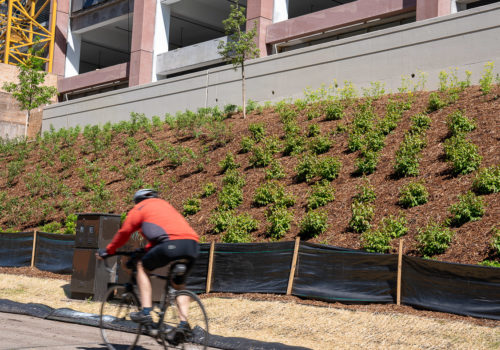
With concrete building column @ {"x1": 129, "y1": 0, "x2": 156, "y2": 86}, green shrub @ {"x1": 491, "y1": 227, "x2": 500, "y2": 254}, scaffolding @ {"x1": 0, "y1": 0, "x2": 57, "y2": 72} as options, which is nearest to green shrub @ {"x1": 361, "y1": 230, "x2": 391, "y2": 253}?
green shrub @ {"x1": 491, "y1": 227, "x2": 500, "y2": 254}

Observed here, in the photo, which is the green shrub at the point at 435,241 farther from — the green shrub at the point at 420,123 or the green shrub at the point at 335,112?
the green shrub at the point at 335,112

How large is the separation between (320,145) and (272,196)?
2.87 metres

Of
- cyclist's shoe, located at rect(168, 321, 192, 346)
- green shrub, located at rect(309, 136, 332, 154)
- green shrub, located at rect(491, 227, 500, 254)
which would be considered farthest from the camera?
green shrub, located at rect(309, 136, 332, 154)

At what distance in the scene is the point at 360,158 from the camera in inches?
667

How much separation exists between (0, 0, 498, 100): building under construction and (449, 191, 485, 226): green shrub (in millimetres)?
11296

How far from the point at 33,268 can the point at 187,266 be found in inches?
485

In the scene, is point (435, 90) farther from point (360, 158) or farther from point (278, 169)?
point (278, 169)

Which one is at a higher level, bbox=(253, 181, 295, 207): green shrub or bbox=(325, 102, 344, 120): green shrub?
bbox=(325, 102, 344, 120): green shrub

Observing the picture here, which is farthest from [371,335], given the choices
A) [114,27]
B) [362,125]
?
[114,27]

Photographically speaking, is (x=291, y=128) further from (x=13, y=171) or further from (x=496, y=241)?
→ (x=13, y=171)

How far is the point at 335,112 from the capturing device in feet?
65.6

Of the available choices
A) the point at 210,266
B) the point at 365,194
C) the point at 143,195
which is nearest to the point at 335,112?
the point at 365,194

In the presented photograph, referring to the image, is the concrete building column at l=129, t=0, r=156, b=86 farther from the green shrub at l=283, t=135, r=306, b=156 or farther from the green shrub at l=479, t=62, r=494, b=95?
the green shrub at l=479, t=62, r=494, b=95

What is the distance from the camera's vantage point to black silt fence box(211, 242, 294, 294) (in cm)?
1218
